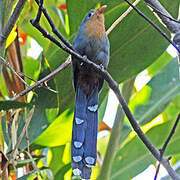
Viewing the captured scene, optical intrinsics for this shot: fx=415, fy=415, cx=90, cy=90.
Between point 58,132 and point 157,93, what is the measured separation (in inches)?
33.0

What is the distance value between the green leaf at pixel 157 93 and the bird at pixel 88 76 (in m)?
0.74

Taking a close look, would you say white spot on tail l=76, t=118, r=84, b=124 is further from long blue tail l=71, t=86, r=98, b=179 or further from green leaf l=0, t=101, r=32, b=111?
green leaf l=0, t=101, r=32, b=111

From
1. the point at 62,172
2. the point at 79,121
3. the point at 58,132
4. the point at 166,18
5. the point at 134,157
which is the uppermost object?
the point at 166,18

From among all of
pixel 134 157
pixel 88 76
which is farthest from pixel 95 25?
pixel 134 157

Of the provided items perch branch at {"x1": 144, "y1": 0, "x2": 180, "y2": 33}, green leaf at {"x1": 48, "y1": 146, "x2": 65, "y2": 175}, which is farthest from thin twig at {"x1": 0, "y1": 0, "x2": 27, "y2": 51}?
green leaf at {"x1": 48, "y1": 146, "x2": 65, "y2": 175}

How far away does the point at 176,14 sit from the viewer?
6.60 feet

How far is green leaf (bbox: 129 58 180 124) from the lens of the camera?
104 inches

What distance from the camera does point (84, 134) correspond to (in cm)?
172

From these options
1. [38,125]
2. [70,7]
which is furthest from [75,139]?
[70,7]

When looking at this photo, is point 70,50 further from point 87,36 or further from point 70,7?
point 70,7

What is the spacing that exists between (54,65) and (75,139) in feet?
2.08

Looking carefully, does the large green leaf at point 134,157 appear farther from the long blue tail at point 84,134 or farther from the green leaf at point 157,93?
the long blue tail at point 84,134

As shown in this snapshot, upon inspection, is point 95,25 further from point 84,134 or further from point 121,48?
point 84,134

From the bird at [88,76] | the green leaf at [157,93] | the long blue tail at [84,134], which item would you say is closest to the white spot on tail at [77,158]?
the long blue tail at [84,134]
